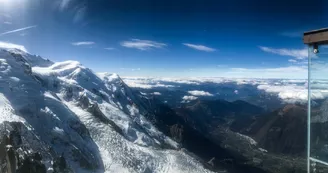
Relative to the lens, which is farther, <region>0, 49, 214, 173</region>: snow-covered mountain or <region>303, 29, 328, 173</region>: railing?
<region>0, 49, 214, 173</region>: snow-covered mountain

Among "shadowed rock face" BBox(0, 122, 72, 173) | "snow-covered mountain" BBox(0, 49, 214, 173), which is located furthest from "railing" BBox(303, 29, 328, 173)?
"shadowed rock face" BBox(0, 122, 72, 173)

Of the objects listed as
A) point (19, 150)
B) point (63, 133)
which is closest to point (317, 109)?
point (19, 150)

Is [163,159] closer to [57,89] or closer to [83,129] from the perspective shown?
[83,129]

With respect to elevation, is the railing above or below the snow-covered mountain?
above

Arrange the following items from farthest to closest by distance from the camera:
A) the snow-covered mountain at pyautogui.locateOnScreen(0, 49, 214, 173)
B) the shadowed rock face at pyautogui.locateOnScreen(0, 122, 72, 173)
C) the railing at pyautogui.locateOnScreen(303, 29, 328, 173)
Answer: the snow-covered mountain at pyautogui.locateOnScreen(0, 49, 214, 173), the shadowed rock face at pyautogui.locateOnScreen(0, 122, 72, 173), the railing at pyautogui.locateOnScreen(303, 29, 328, 173)

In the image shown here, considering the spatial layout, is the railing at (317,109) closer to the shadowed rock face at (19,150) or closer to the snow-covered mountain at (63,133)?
the snow-covered mountain at (63,133)

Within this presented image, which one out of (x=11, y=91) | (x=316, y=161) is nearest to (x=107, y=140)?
(x=11, y=91)

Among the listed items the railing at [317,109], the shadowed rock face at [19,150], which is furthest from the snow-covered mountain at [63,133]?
the railing at [317,109]

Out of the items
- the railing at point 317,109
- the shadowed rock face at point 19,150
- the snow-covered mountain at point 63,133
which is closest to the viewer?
the railing at point 317,109

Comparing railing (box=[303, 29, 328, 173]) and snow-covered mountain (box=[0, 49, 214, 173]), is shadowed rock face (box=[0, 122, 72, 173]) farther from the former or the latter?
railing (box=[303, 29, 328, 173])
